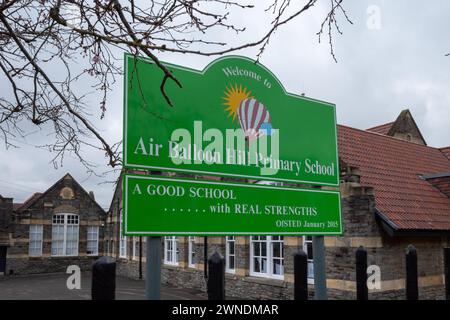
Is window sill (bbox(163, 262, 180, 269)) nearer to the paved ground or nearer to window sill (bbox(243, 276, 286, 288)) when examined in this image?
the paved ground

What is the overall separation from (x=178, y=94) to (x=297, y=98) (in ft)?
5.06

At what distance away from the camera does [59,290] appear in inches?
797

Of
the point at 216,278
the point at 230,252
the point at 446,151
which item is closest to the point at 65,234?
the point at 230,252

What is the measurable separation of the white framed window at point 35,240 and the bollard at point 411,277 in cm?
2893

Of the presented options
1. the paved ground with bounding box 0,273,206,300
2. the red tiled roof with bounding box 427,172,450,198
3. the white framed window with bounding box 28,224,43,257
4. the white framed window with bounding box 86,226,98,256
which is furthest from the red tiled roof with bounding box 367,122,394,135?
the white framed window with bounding box 28,224,43,257

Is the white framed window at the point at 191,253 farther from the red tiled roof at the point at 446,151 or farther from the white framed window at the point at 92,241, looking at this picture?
the white framed window at the point at 92,241

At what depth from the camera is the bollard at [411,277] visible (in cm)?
352

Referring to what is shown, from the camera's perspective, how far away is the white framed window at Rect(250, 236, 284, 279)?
14509 millimetres

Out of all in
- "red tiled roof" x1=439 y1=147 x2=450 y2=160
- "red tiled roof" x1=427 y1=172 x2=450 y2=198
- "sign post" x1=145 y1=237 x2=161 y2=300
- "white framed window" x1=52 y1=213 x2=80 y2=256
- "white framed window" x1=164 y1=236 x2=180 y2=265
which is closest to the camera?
"sign post" x1=145 y1=237 x2=161 y2=300

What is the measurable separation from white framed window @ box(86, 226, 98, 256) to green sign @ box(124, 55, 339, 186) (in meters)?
28.7

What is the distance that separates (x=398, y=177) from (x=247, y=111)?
1214 centimetres

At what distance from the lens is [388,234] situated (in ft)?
39.3

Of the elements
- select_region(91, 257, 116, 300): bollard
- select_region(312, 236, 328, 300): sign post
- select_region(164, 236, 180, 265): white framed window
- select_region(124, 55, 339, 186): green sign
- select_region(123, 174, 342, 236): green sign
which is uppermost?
select_region(124, 55, 339, 186): green sign
